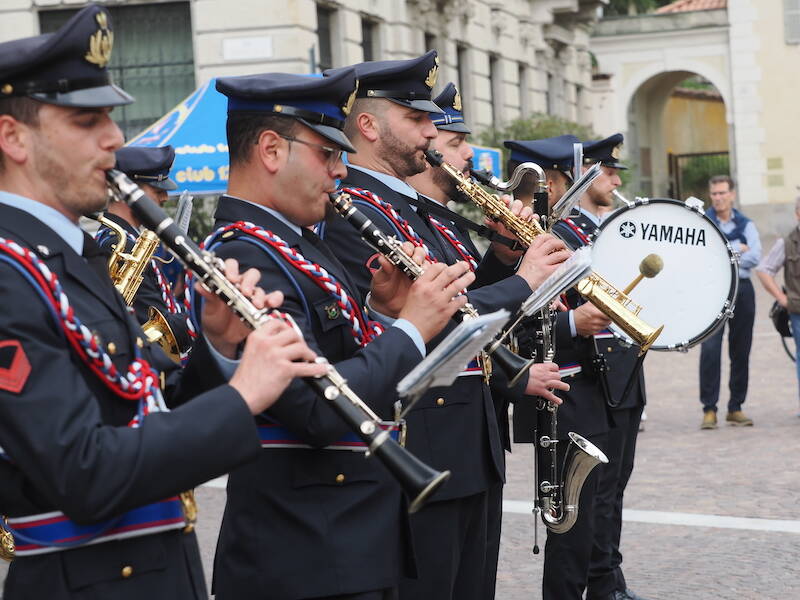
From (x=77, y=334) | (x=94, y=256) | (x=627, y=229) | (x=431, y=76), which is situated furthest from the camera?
(x=627, y=229)

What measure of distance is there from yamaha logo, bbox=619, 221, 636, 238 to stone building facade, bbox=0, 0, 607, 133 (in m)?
9.19

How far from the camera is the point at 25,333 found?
103 inches

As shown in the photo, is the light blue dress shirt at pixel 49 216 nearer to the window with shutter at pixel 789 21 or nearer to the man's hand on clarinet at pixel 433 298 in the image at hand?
the man's hand on clarinet at pixel 433 298

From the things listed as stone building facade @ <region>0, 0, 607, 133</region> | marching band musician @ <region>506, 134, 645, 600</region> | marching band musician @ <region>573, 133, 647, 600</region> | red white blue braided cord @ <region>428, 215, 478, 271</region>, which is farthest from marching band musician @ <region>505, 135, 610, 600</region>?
stone building facade @ <region>0, 0, 607, 133</region>

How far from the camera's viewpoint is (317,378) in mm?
2998

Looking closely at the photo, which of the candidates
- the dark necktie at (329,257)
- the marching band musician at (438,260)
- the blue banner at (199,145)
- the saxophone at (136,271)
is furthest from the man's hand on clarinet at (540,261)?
the blue banner at (199,145)

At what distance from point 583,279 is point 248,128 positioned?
7.59ft

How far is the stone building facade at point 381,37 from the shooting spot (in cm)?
1853

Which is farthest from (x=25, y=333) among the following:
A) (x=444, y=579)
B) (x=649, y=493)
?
(x=649, y=493)

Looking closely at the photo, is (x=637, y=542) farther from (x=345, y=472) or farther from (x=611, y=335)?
(x=345, y=472)

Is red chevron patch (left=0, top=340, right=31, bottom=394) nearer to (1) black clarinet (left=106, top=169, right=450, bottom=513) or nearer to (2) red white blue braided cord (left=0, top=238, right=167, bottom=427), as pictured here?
(2) red white blue braided cord (left=0, top=238, right=167, bottom=427)

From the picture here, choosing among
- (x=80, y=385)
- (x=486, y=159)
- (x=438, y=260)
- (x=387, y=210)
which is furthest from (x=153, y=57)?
(x=80, y=385)

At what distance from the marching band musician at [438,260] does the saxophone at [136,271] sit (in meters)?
1.78

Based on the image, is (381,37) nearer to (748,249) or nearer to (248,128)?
(748,249)
